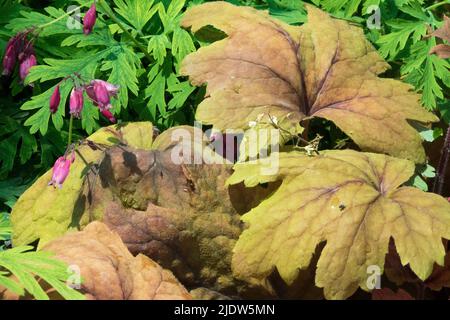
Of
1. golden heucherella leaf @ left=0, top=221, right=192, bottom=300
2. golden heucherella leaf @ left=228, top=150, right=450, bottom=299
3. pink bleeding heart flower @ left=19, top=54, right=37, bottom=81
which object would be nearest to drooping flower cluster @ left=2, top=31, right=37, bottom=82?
pink bleeding heart flower @ left=19, top=54, right=37, bottom=81

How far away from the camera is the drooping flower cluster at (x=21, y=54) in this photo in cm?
249

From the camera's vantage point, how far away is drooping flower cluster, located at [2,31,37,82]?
2490 millimetres

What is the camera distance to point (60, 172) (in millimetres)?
2225

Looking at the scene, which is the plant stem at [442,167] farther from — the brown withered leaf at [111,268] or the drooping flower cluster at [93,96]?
A: the drooping flower cluster at [93,96]

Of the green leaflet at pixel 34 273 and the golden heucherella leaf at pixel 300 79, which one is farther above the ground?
the golden heucherella leaf at pixel 300 79

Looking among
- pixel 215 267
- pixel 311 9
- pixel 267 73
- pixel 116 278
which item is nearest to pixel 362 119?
pixel 267 73

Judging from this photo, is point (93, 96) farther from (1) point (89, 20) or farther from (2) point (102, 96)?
(1) point (89, 20)

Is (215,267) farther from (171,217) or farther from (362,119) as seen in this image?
(362,119)

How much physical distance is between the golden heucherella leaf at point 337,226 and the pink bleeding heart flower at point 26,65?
0.83 m

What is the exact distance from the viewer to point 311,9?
8.79ft

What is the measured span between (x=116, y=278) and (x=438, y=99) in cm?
152

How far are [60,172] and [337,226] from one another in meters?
0.83

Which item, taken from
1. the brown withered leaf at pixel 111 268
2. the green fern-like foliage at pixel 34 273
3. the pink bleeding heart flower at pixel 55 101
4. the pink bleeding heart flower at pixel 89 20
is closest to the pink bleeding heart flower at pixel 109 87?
the pink bleeding heart flower at pixel 55 101

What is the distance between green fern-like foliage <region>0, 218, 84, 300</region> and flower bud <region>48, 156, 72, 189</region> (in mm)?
305
